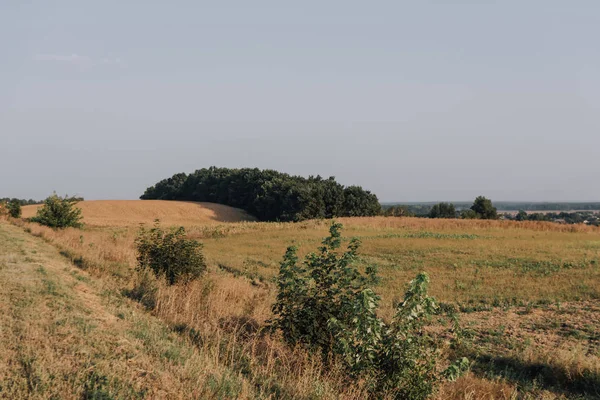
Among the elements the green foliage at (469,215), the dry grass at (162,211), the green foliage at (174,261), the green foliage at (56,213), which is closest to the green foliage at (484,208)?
the green foliage at (469,215)

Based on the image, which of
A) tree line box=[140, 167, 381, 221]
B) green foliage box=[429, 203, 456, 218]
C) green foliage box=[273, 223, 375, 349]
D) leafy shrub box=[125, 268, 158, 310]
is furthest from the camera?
green foliage box=[429, 203, 456, 218]

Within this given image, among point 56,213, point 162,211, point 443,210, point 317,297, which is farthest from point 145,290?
point 443,210

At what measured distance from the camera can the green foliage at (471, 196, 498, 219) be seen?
10700 centimetres

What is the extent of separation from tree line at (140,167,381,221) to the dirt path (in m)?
65.0

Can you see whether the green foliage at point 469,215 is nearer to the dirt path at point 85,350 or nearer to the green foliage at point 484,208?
the green foliage at point 484,208

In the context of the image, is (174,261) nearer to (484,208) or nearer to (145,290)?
(145,290)

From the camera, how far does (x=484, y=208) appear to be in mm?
108375

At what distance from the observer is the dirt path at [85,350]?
6.31 meters

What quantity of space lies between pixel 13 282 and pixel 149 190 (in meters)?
122

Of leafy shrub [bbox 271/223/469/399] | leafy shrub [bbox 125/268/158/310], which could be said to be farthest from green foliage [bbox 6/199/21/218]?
leafy shrub [bbox 271/223/469/399]

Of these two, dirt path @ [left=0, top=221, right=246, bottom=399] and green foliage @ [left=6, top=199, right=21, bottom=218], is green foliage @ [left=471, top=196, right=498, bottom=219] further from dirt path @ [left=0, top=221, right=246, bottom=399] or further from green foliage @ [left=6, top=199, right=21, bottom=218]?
dirt path @ [left=0, top=221, right=246, bottom=399]

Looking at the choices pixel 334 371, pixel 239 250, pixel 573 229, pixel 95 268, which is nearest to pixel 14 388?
pixel 334 371

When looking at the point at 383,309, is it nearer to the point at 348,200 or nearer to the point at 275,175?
the point at 348,200

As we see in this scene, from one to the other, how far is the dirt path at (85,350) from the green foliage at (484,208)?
105102 mm
